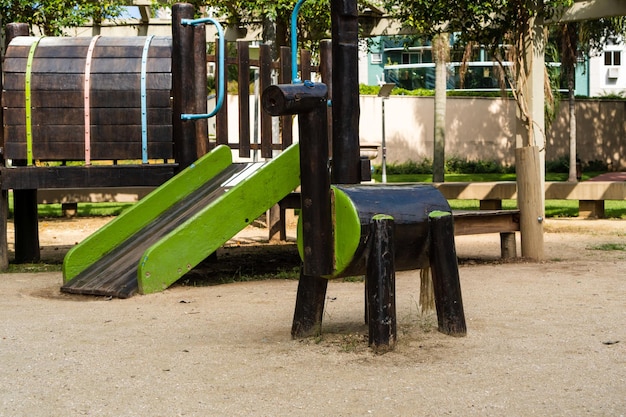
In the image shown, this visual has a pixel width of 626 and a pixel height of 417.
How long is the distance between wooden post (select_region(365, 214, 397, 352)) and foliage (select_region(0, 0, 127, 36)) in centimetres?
1259

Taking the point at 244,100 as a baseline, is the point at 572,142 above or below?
below

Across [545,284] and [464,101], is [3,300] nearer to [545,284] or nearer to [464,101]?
[545,284]

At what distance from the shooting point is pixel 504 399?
4223 millimetres

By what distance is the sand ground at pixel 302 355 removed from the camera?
4.20 metres

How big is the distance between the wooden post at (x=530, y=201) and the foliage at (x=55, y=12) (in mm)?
9411

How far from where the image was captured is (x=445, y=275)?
552 centimetres

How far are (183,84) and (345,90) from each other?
3.84 m

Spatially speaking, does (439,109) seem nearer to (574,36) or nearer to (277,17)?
(574,36)

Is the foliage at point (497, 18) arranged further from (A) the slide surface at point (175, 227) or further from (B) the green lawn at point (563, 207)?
(A) the slide surface at point (175, 227)

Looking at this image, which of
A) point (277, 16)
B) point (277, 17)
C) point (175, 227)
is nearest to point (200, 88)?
point (175, 227)

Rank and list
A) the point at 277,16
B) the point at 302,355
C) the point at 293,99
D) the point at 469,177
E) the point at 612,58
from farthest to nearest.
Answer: the point at 612,58 → the point at 469,177 → the point at 277,16 → the point at 302,355 → the point at 293,99

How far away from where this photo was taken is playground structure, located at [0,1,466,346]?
518cm

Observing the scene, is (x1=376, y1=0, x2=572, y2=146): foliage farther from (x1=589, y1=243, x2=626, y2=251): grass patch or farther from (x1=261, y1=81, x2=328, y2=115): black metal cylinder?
(x1=261, y1=81, x2=328, y2=115): black metal cylinder

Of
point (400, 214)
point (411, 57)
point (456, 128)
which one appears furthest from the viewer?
point (411, 57)
